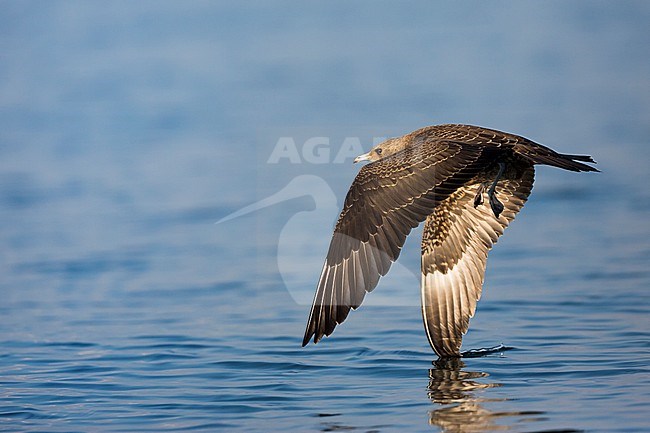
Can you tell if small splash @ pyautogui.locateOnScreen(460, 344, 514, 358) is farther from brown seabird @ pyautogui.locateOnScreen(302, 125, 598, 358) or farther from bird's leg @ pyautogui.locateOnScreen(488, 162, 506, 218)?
bird's leg @ pyautogui.locateOnScreen(488, 162, 506, 218)

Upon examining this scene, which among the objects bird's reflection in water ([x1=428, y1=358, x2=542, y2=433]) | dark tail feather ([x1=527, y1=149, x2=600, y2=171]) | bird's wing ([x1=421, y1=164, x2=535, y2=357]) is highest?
dark tail feather ([x1=527, y1=149, x2=600, y2=171])

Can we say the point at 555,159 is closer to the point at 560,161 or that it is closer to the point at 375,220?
the point at 560,161

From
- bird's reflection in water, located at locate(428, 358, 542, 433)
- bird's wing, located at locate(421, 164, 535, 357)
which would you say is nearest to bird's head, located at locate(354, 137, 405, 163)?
bird's wing, located at locate(421, 164, 535, 357)

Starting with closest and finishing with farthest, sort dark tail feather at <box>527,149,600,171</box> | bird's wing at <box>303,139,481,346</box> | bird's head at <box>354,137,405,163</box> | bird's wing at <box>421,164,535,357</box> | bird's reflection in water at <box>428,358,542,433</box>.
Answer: bird's reflection in water at <box>428,358,542,433</box> → bird's wing at <box>303,139,481,346</box> → dark tail feather at <box>527,149,600,171</box> → bird's wing at <box>421,164,535,357</box> → bird's head at <box>354,137,405,163</box>

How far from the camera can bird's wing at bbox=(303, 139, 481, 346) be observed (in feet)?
22.4

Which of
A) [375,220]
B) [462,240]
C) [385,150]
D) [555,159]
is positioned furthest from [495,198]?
[375,220]

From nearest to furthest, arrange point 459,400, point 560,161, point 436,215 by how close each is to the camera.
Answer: point 459,400 → point 560,161 → point 436,215

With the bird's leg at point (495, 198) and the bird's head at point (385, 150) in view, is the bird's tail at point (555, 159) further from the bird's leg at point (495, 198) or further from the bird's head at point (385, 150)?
the bird's head at point (385, 150)

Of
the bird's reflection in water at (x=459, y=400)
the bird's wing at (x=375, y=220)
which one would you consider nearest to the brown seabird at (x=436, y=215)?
the bird's wing at (x=375, y=220)

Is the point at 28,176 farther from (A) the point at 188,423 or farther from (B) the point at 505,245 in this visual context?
(A) the point at 188,423

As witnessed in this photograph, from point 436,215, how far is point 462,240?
238 millimetres

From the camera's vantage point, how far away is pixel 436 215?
8070 mm

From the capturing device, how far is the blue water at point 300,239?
6828 millimetres

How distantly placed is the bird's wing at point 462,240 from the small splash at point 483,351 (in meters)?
0.26
